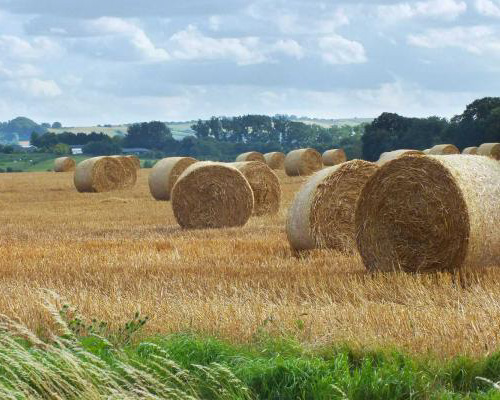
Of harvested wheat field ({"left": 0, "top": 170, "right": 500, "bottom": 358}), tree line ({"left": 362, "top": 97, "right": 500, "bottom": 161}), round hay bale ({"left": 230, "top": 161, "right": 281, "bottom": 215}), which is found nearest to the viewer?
→ harvested wheat field ({"left": 0, "top": 170, "right": 500, "bottom": 358})

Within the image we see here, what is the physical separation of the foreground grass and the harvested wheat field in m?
0.37

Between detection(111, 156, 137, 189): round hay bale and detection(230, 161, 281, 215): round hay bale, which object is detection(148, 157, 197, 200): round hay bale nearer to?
detection(111, 156, 137, 189): round hay bale

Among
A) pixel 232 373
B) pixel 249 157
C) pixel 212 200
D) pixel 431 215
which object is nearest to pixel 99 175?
pixel 249 157

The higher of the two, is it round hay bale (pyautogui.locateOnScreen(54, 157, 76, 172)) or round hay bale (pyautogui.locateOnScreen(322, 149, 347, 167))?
round hay bale (pyautogui.locateOnScreen(322, 149, 347, 167))

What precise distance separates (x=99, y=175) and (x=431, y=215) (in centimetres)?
2379

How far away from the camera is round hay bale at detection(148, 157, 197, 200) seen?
95.8 ft

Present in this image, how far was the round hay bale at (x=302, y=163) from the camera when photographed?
4122 centimetres

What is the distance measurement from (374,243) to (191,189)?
856 cm

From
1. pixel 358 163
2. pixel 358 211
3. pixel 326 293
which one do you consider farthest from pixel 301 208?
pixel 326 293

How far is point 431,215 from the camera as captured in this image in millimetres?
11938

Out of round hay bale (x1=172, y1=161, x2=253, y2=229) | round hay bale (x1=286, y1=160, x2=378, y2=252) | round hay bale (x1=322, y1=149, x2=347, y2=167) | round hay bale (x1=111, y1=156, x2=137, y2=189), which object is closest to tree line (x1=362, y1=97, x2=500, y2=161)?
round hay bale (x1=322, y1=149, x2=347, y2=167)

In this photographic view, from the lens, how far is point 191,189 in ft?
67.4

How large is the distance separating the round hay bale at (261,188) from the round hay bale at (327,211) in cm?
725

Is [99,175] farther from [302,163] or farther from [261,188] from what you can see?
[261,188]
